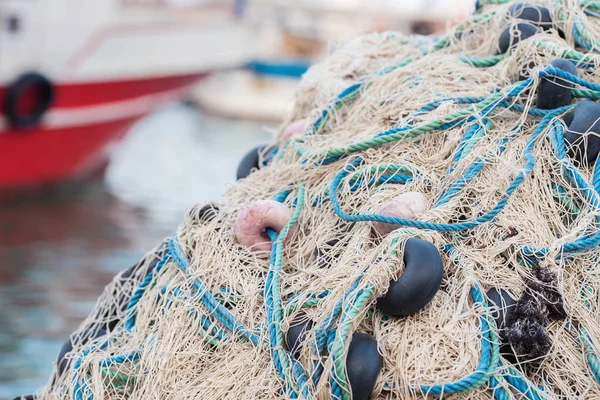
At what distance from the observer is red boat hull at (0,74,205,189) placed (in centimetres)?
988

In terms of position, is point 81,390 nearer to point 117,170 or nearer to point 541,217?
point 541,217

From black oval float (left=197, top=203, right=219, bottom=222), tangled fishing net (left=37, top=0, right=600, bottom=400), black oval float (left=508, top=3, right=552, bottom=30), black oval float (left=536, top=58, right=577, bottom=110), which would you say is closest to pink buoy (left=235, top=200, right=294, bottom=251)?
tangled fishing net (left=37, top=0, right=600, bottom=400)

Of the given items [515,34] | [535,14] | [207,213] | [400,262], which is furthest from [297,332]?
[535,14]

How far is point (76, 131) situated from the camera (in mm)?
10555

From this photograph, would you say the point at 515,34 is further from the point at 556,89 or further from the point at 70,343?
the point at 70,343

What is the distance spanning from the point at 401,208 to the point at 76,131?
9.09 m

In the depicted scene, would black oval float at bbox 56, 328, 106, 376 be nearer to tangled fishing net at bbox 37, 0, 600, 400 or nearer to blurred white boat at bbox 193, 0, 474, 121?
tangled fishing net at bbox 37, 0, 600, 400

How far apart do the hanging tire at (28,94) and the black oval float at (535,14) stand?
7.86m

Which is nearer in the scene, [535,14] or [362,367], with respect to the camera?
[362,367]

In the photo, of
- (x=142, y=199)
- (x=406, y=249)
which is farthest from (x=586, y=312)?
(x=142, y=199)

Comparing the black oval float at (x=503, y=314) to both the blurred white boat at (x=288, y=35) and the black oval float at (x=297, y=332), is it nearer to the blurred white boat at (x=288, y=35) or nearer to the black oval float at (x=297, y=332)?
the black oval float at (x=297, y=332)

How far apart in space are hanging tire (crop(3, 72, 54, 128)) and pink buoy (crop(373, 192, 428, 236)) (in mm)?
8130

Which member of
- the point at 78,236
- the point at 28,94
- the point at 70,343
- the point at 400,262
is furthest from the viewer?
the point at 28,94

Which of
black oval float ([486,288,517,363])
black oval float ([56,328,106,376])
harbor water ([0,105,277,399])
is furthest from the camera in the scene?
harbor water ([0,105,277,399])
